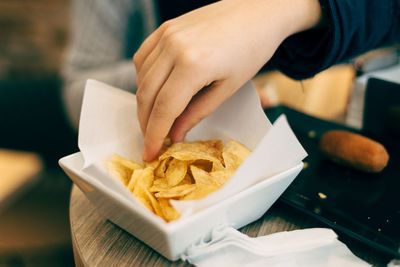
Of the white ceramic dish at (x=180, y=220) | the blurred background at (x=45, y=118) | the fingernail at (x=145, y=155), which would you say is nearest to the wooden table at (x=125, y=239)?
the white ceramic dish at (x=180, y=220)

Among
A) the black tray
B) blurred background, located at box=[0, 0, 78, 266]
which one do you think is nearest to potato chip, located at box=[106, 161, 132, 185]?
the black tray

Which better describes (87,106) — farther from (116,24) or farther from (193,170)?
(116,24)

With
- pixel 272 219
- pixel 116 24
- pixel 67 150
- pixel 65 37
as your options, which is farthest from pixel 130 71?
pixel 65 37

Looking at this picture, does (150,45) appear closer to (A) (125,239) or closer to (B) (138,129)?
(B) (138,129)

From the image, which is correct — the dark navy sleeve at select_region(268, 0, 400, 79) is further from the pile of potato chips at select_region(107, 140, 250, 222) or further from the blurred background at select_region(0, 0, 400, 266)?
the pile of potato chips at select_region(107, 140, 250, 222)

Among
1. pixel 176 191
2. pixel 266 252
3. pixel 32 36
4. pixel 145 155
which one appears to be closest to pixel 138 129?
pixel 145 155

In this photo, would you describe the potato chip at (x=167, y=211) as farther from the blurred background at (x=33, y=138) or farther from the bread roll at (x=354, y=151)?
the blurred background at (x=33, y=138)
